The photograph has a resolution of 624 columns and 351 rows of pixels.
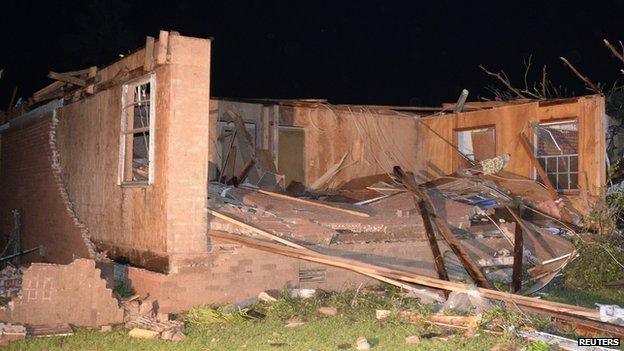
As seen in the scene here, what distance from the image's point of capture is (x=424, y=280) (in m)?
7.86

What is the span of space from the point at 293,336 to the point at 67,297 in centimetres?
279

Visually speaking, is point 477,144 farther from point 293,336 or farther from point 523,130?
point 293,336

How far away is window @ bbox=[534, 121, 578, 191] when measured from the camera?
13.8 m

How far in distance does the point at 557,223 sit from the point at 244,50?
31.0 meters

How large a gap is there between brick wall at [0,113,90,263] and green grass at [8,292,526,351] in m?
3.66

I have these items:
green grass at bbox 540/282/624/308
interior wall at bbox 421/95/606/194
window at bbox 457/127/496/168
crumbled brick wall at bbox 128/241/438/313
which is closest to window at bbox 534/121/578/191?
interior wall at bbox 421/95/606/194

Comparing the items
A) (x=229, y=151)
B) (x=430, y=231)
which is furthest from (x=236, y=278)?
(x=229, y=151)

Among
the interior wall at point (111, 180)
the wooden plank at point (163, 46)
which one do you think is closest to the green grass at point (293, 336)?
the interior wall at point (111, 180)

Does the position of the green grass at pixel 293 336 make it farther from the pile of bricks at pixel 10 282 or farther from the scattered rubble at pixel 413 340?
the pile of bricks at pixel 10 282

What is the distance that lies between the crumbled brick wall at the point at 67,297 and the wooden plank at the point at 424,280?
4.92 ft

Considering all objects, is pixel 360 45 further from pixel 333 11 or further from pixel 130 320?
pixel 130 320

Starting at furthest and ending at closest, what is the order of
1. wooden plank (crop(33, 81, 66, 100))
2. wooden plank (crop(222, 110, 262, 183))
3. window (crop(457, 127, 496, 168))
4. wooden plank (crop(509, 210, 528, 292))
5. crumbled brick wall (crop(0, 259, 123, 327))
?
window (crop(457, 127, 496, 168)) < wooden plank (crop(222, 110, 262, 183)) < wooden plank (crop(33, 81, 66, 100)) < wooden plank (crop(509, 210, 528, 292)) < crumbled brick wall (crop(0, 259, 123, 327))

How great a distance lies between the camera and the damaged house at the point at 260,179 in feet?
27.7

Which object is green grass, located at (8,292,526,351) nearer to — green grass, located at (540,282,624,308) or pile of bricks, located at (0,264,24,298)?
green grass, located at (540,282,624,308)
